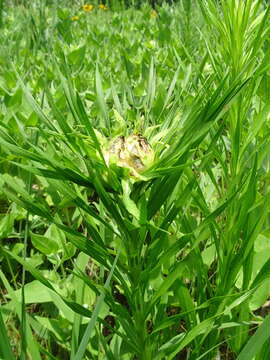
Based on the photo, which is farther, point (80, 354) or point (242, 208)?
point (242, 208)

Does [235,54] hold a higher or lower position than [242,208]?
higher

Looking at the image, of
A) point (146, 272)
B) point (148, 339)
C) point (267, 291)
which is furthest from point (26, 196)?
point (267, 291)

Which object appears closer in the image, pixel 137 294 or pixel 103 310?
pixel 137 294

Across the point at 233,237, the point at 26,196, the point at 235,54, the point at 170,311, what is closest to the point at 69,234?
the point at 26,196

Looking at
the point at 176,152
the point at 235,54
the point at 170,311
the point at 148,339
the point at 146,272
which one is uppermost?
the point at 235,54

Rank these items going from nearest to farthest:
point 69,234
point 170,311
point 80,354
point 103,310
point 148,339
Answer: point 80,354, point 69,234, point 148,339, point 103,310, point 170,311

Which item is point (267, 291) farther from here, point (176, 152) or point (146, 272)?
point (176, 152)

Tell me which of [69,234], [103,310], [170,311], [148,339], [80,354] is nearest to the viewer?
[80,354]

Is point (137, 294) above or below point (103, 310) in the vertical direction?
above

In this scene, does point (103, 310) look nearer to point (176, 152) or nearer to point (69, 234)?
point (69, 234)
